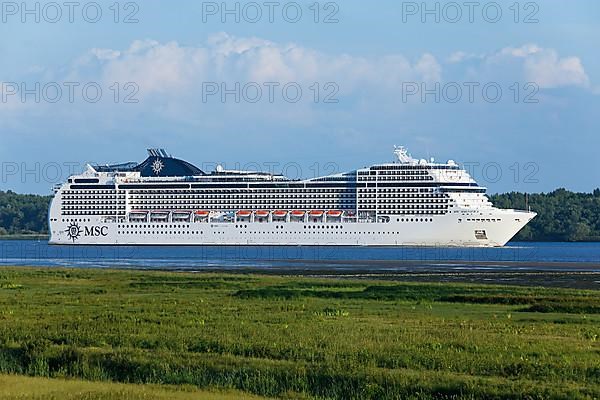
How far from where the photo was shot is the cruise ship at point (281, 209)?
130625 mm

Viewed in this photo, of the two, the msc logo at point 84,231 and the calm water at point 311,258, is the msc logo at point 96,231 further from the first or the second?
the calm water at point 311,258

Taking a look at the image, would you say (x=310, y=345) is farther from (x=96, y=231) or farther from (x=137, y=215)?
(x=96, y=231)

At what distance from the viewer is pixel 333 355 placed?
25.4 meters

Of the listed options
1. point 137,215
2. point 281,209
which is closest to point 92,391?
point 281,209

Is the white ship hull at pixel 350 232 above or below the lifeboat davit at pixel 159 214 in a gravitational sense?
below

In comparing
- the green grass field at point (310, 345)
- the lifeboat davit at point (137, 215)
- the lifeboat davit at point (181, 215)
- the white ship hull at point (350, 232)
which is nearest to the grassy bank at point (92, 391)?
the green grass field at point (310, 345)

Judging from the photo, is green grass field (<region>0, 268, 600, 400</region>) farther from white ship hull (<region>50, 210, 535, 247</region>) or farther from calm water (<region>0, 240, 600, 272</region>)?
white ship hull (<region>50, 210, 535, 247</region>)

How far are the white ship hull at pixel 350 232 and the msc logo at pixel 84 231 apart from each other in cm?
480

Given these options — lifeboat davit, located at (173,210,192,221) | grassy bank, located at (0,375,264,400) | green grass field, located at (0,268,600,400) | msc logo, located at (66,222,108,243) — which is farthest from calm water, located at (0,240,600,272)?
grassy bank, located at (0,375,264,400)

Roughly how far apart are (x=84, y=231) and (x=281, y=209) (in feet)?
87.1

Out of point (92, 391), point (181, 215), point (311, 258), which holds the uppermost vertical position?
point (181, 215)

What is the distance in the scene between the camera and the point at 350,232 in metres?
131

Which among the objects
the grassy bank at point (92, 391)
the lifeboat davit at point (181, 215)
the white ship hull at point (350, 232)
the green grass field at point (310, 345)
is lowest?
the grassy bank at point (92, 391)

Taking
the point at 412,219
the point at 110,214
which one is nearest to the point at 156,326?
the point at 412,219
